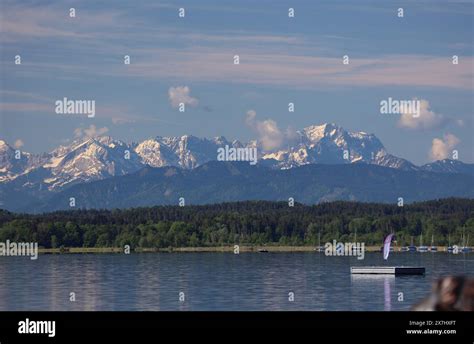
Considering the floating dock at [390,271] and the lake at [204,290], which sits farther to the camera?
the floating dock at [390,271]

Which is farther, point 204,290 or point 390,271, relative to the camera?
point 390,271

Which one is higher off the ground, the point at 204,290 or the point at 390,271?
the point at 390,271

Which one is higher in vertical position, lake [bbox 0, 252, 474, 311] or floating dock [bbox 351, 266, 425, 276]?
floating dock [bbox 351, 266, 425, 276]

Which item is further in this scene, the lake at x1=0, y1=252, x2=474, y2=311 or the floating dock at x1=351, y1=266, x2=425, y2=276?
the floating dock at x1=351, y1=266, x2=425, y2=276

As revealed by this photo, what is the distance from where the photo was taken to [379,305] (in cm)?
8156

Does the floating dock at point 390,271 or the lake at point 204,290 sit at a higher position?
the floating dock at point 390,271
